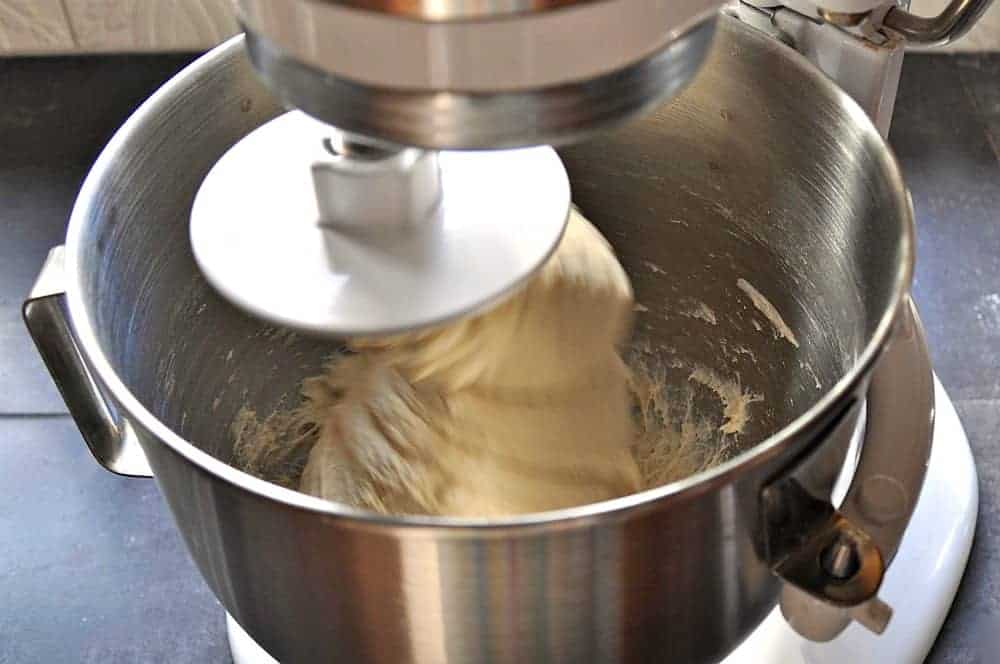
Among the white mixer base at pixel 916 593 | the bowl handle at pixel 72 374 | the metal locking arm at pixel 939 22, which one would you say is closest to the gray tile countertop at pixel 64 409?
the white mixer base at pixel 916 593

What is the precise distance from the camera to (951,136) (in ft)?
3.21

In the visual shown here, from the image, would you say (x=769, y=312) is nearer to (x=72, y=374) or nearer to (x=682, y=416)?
(x=682, y=416)

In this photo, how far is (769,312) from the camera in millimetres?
678

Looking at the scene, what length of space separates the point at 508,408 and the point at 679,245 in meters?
0.15

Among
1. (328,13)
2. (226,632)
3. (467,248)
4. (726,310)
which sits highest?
(328,13)

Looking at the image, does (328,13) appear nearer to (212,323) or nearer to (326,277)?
(326,277)

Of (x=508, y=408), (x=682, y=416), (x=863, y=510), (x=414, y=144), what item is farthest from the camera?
(x=682, y=416)

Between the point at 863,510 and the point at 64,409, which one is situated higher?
the point at 863,510

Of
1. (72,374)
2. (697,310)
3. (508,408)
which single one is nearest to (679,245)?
(697,310)

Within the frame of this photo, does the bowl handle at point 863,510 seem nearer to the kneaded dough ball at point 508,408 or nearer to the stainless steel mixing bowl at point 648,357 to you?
the stainless steel mixing bowl at point 648,357

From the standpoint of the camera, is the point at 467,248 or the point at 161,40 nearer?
the point at 467,248

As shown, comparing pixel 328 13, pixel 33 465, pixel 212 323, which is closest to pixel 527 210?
pixel 328 13

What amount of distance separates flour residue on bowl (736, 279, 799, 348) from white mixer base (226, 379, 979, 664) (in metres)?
0.10

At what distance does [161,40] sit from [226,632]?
0.58m
